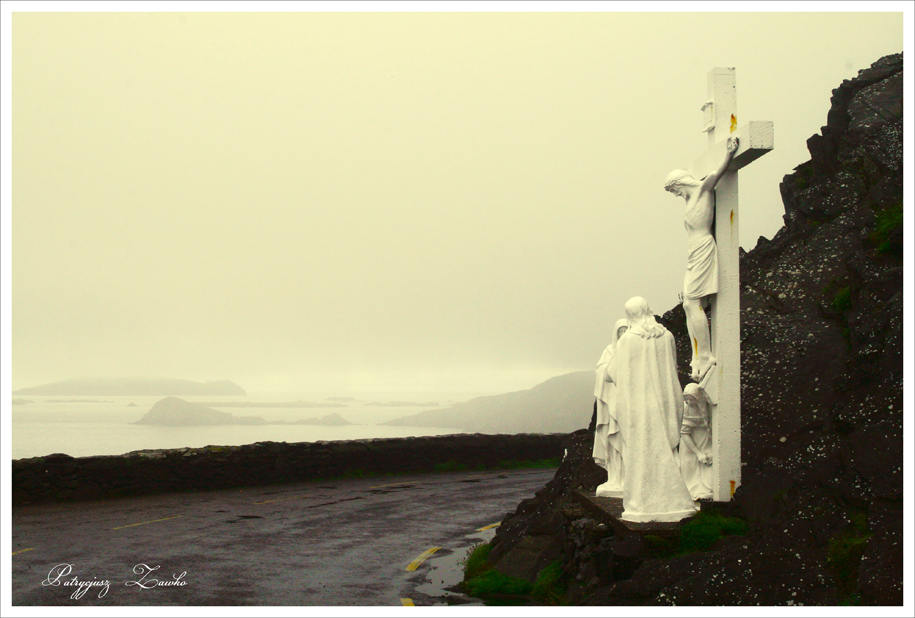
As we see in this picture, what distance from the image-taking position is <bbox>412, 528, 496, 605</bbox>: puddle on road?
368 inches

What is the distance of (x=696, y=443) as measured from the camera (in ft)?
30.8

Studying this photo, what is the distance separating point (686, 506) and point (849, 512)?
1471mm

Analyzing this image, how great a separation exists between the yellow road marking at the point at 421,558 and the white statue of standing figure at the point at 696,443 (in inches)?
152

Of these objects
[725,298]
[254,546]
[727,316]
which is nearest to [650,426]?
[727,316]

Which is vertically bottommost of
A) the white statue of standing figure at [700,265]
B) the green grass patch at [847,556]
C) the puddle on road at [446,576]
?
the puddle on road at [446,576]

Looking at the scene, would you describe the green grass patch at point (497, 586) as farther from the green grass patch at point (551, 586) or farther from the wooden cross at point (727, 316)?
the wooden cross at point (727, 316)

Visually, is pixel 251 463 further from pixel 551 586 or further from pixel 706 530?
pixel 706 530

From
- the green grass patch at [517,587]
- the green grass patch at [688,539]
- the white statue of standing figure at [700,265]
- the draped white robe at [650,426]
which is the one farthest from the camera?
the white statue of standing figure at [700,265]

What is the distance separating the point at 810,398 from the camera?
10562mm

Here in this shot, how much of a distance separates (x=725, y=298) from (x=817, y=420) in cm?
234

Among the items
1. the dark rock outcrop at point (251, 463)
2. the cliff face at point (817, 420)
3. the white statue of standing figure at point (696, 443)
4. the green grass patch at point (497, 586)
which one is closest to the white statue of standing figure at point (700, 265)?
the white statue of standing figure at point (696, 443)

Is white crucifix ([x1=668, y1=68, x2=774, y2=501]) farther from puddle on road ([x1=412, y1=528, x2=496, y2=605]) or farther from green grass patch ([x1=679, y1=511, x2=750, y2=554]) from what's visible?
puddle on road ([x1=412, y1=528, x2=496, y2=605])

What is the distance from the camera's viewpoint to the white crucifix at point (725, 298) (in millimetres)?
8781

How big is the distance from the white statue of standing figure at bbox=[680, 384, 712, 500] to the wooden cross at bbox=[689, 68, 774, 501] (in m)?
0.13
